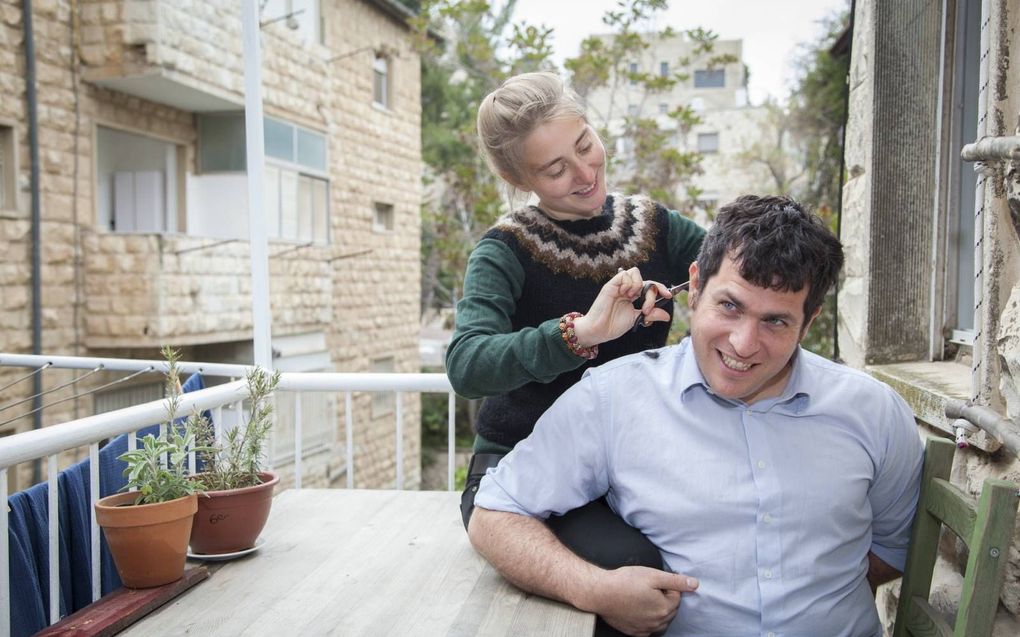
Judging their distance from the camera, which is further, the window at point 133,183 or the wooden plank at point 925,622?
the window at point 133,183

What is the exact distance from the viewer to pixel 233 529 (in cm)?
160

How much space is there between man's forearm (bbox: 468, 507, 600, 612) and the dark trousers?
25 millimetres

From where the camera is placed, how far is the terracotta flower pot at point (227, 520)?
158 cm

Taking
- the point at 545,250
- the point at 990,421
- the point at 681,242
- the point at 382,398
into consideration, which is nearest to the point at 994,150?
the point at 990,421

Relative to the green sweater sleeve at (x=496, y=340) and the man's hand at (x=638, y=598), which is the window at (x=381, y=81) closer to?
the green sweater sleeve at (x=496, y=340)

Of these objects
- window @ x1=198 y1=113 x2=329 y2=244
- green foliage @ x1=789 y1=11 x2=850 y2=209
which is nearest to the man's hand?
window @ x1=198 y1=113 x2=329 y2=244

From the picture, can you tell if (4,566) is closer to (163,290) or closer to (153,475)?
(153,475)

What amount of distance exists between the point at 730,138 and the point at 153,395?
14.2m

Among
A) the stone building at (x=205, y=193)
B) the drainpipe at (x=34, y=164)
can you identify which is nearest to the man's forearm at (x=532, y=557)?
the stone building at (x=205, y=193)

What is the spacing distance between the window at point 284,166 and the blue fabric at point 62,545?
5.99m

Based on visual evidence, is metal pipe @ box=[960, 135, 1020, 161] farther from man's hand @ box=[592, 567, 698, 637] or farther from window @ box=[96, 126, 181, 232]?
A: window @ box=[96, 126, 181, 232]

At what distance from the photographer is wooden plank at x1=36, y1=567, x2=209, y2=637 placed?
124cm

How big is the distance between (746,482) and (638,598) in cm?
27

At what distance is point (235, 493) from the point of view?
1.60 metres
